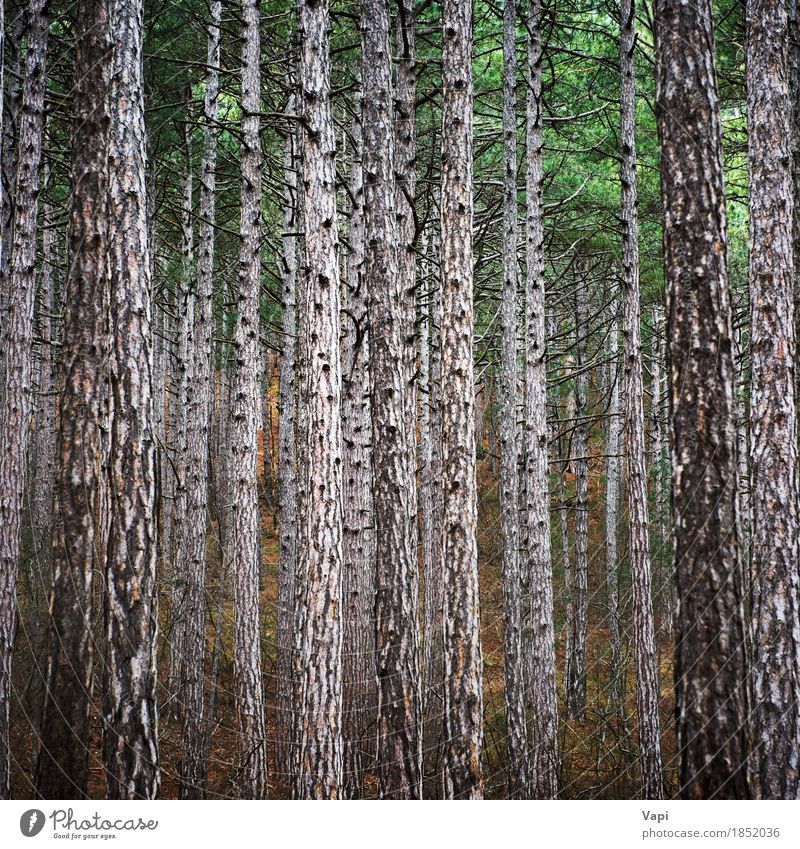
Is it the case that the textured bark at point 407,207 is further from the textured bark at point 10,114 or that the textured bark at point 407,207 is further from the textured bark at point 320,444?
the textured bark at point 10,114

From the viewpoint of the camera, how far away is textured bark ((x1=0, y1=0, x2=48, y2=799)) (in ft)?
22.9

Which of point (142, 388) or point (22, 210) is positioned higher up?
point (22, 210)

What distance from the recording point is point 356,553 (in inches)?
360

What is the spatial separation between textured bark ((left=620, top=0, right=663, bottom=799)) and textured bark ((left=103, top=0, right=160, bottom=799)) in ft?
20.2

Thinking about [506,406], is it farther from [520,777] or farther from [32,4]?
[32,4]

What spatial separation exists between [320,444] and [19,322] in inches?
128

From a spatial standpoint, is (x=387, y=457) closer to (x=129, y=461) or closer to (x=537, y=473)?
(x=129, y=461)

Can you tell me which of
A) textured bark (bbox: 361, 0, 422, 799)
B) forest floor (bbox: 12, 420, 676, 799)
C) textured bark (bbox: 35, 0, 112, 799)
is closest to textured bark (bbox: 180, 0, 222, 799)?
forest floor (bbox: 12, 420, 676, 799)

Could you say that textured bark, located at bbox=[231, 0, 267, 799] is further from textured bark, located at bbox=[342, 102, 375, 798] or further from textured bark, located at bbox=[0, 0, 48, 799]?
textured bark, located at bbox=[0, 0, 48, 799]

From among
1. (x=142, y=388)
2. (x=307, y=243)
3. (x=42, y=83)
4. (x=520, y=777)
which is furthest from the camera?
(x=520, y=777)

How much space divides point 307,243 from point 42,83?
3.11m

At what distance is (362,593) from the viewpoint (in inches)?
386
